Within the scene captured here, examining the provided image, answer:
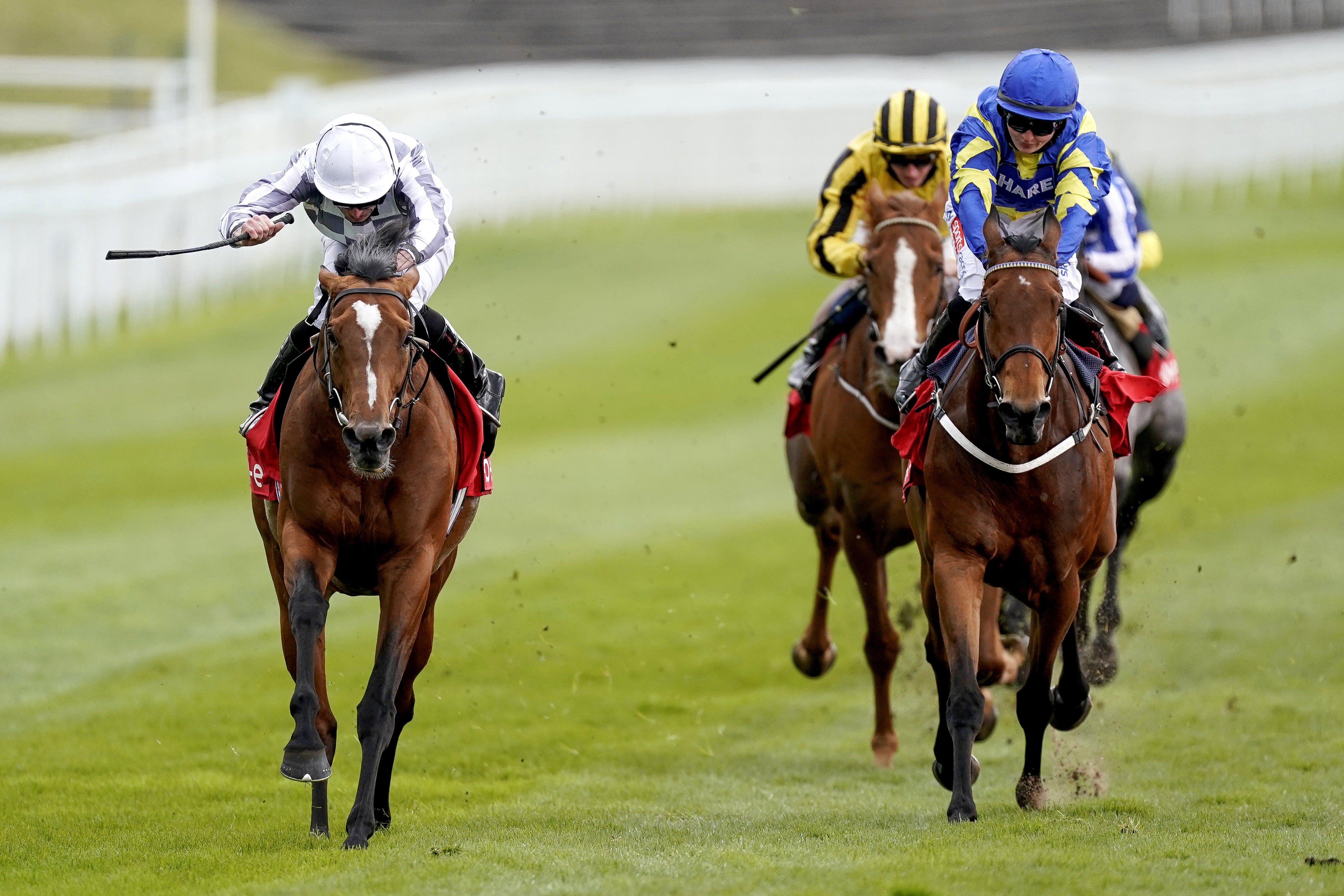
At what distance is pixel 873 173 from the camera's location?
918cm

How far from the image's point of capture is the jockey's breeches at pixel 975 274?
22.4 ft

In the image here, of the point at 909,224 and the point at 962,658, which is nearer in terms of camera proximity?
the point at 962,658

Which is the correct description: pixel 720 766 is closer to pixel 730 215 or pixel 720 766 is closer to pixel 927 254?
pixel 927 254

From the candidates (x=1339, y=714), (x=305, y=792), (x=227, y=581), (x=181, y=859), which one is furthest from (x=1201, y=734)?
(x=227, y=581)

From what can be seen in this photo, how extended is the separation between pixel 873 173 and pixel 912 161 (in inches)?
15.9

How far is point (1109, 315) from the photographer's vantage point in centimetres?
1002

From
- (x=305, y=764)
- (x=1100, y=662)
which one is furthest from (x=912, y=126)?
(x=305, y=764)

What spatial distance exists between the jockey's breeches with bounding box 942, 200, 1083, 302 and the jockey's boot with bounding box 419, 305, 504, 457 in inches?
76.7

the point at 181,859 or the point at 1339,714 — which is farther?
the point at 1339,714

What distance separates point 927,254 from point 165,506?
9614 mm

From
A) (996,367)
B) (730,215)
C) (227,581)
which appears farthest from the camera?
(730,215)

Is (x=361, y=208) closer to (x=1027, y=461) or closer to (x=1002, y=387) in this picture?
(x=1002, y=387)

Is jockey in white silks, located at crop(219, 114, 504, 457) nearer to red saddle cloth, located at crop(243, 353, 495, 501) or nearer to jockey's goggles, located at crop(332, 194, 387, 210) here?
jockey's goggles, located at crop(332, 194, 387, 210)

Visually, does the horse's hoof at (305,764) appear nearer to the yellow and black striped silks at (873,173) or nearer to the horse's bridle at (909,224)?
the horse's bridle at (909,224)
